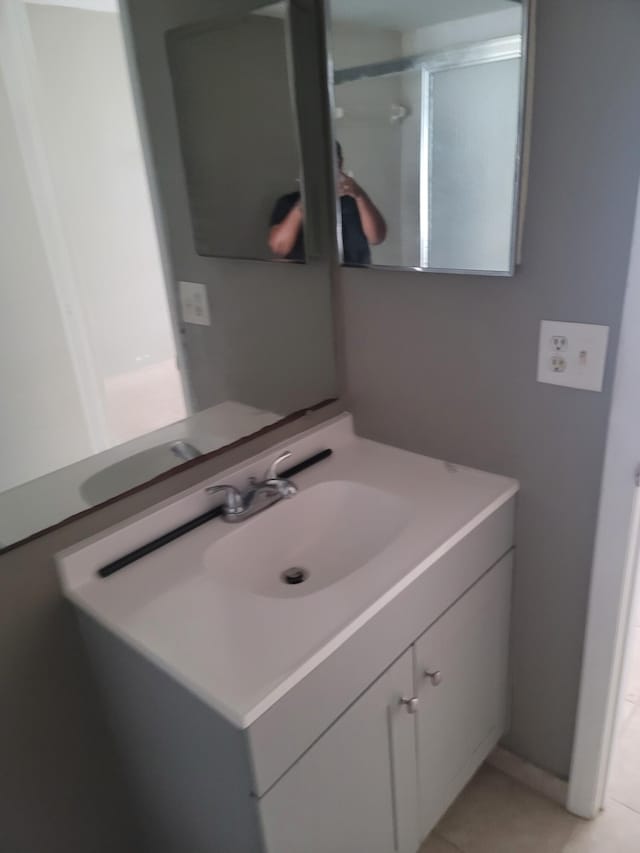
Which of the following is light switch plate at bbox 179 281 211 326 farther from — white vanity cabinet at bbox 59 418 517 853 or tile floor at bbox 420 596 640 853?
tile floor at bbox 420 596 640 853

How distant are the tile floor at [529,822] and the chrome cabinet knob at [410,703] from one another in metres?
0.60

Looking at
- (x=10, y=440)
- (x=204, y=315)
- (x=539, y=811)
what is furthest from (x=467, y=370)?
(x=539, y=811)

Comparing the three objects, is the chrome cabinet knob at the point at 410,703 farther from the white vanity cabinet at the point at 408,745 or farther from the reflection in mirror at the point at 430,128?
the reflection in mirror at the point at 430,128

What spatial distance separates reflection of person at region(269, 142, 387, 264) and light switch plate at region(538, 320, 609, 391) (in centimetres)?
42

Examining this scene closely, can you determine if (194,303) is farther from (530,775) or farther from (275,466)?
(530,775)

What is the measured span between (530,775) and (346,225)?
148 cm

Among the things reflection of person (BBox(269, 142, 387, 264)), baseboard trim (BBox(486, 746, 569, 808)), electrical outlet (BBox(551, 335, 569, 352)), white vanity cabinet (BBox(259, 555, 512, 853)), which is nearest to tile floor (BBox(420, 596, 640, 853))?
baseboard trim (BBox(486, 746, 569, 808))

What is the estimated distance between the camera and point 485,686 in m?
1.45

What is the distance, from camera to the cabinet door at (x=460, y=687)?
48.7 inches

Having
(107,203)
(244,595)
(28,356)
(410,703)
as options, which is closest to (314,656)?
(244,595)

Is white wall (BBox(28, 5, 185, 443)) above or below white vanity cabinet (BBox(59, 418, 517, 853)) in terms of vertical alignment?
above

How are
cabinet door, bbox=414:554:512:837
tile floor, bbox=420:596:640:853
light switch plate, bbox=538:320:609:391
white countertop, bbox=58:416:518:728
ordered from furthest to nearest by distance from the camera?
tile floor, bbox=420:596:640:853, cabinet door, bbox=414:554:512:837, light switch plate, bbox=538:320:609:391, white countertop, bbox=58:416:518:728

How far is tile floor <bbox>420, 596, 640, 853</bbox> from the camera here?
1.49 m

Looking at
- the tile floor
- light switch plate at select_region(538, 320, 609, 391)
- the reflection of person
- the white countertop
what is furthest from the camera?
the tile floor
